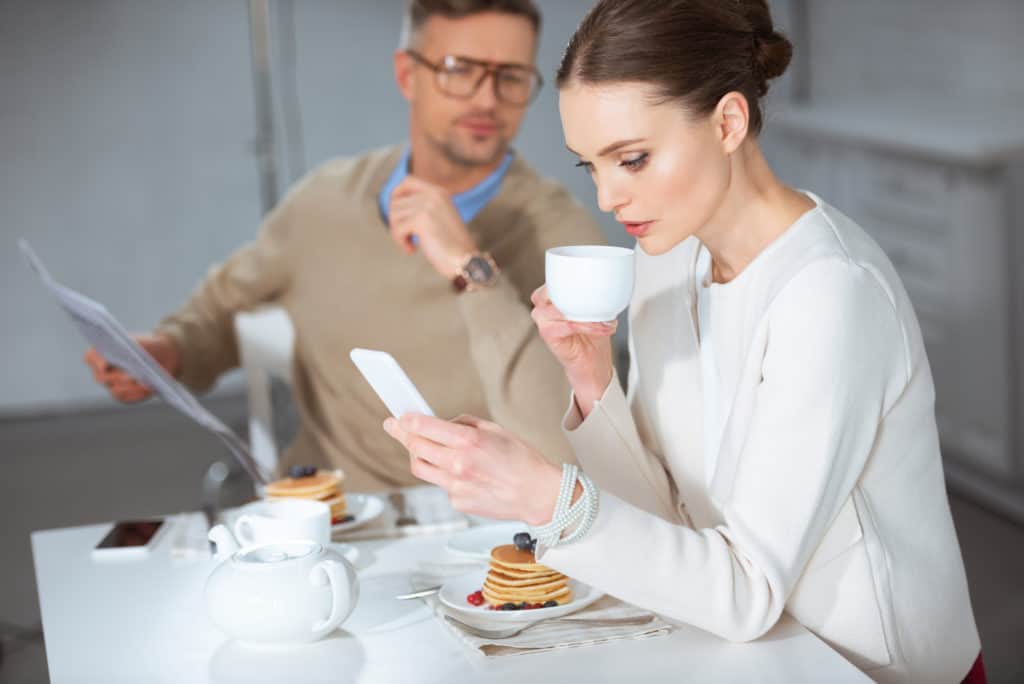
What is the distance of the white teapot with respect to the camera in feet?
4.12

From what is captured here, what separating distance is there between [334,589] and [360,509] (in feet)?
1.48

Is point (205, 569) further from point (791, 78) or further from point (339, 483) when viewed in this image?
point (791, 78)

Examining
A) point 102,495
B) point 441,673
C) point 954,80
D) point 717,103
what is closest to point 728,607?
point 441,673

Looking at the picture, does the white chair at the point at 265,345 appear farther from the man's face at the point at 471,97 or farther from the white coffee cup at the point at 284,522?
the white coffee cup at the point at 284,522

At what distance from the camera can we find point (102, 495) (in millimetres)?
4133

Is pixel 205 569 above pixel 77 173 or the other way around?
above

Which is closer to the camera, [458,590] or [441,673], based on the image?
[441,673]

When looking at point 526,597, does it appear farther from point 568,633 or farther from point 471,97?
point 471,97

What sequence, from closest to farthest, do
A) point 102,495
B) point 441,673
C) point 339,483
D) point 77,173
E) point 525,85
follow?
point 441,673
point 339,483
point 525,85
point 102,495
point 77,173

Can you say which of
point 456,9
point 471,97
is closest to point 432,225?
point 471,97

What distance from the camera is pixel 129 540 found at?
166 centimetres

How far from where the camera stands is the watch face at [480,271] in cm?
200

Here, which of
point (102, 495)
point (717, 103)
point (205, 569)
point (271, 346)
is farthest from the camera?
point (102, 495)

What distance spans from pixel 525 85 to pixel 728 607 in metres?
1.22
